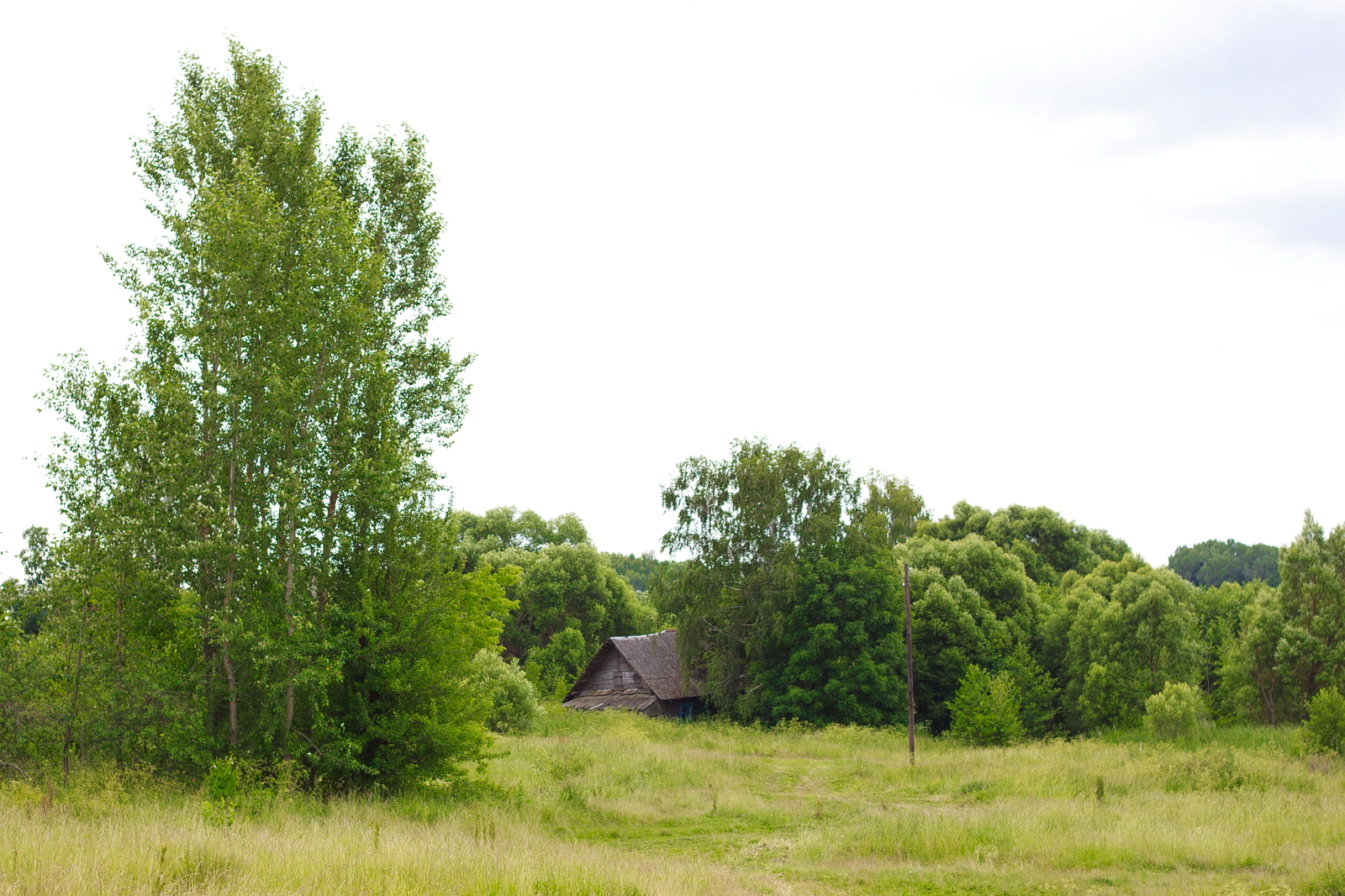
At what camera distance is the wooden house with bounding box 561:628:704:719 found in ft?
139

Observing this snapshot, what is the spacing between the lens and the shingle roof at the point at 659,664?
140ft

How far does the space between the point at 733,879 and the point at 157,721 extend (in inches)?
351

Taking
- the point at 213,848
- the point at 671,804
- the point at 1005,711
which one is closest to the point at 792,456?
the point at 1005,711

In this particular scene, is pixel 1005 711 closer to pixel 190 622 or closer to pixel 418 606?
pixel 418 606

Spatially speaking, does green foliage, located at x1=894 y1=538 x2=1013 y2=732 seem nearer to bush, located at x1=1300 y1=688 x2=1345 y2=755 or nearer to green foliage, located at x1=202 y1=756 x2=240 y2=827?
bush, located at x1=1300 y1=688 x2=1345 y2=755

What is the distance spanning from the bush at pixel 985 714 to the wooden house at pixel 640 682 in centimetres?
1364

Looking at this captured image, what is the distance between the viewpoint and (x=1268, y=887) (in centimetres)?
1072

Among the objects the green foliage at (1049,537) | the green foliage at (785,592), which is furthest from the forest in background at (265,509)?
the green foliage at (1049,537)

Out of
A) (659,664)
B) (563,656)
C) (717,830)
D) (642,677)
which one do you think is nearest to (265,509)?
(717,830)

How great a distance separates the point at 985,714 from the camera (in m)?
31.9

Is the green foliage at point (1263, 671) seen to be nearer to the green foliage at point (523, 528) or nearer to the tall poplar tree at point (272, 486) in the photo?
the tall poplar tree at point (272, 486)

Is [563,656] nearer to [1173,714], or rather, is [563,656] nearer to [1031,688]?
[1031,688]

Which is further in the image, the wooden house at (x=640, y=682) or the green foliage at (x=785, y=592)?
the wooden house at (x=640, y=682)

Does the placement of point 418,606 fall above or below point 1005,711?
above
